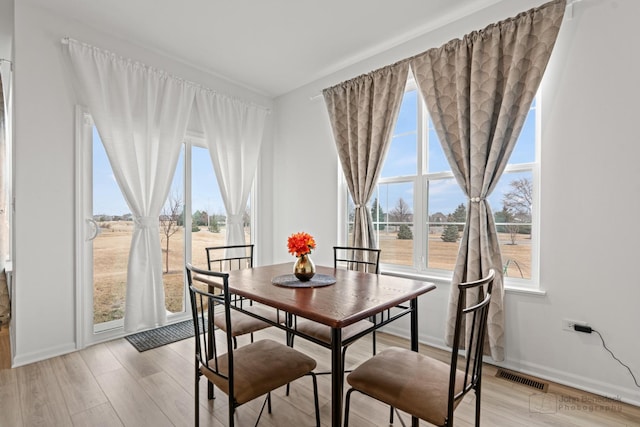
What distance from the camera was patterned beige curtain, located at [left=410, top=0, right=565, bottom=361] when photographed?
2.13m

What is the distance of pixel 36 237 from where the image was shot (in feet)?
7.97

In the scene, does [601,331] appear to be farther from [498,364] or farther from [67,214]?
[67,214]

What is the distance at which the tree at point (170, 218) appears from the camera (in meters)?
3.22

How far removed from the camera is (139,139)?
9.51ft

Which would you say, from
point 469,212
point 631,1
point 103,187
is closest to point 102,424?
point 103,187

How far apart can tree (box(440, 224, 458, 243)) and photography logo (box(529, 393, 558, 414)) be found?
4.04 feet

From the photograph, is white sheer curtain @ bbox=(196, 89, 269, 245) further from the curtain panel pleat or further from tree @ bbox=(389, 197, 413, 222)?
the curtain panel pleat

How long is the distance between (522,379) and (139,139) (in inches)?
149

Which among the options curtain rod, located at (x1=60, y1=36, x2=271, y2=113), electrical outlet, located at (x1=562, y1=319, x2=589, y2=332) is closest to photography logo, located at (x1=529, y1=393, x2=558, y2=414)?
electrical outlet, located at (x1=562, y1=319, x2=589, y2=332)

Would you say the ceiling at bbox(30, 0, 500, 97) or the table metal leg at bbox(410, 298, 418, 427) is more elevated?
the ceiling at bbox(30, 0, 500, 97)

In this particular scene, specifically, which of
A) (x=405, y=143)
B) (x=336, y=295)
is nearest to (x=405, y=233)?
(x=405, y=143)

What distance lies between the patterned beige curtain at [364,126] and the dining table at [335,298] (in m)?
1.10

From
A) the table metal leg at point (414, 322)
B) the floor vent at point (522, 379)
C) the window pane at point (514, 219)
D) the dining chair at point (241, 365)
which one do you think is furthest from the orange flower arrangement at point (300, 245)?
the floor vent at point (522, 379)

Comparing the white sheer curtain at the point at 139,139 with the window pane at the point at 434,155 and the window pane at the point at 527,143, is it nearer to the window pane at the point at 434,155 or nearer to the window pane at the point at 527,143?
the window pane at the point at 434,155
